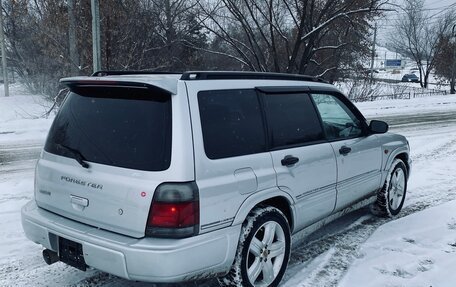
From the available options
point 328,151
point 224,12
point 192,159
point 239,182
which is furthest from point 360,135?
point 224,12

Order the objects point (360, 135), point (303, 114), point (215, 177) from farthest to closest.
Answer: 1. point (360, 135)
2. point (303, 114)
3. point (215, 177)

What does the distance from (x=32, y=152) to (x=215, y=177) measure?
8.46 m

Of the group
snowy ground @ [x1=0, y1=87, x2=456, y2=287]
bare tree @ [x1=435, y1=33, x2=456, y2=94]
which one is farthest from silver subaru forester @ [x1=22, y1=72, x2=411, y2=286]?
bare tree @ [x1=435, y1=33, x2=456, y2=94]

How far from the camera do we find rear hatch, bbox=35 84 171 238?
2955 mm

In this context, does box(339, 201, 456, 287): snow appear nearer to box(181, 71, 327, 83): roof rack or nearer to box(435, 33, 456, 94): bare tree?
box(181, 71, 327, 83): roof rack

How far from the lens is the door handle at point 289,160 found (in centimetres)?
364

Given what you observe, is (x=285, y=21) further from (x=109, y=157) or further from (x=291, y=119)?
(x=109, y=157)

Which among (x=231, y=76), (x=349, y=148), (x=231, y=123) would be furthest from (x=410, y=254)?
(x=231, y=76)

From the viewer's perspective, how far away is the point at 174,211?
9.53ft

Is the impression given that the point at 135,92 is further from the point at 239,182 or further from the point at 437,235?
the point at 437,235

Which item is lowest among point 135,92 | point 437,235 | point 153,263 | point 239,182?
point 437,235

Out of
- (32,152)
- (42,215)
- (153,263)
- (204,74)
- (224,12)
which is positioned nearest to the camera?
(153,263)

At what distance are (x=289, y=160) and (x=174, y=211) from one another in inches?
47.5

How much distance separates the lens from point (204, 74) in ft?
10.7
